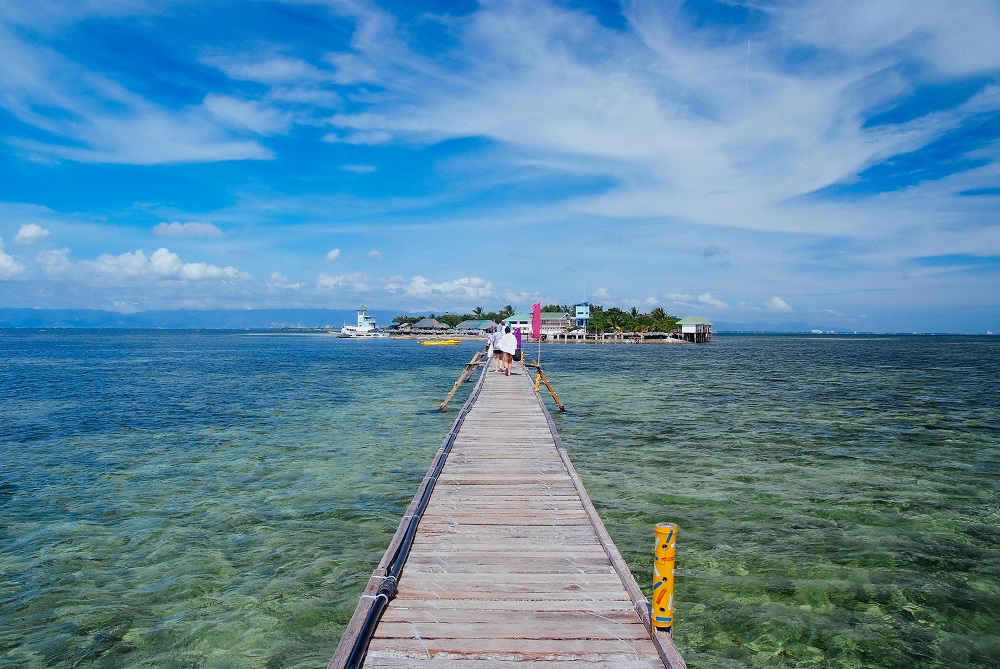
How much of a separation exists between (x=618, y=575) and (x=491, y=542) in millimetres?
1619

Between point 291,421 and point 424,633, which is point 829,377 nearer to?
point 291,421

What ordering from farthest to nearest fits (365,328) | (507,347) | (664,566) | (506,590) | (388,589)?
(365,328)
(507,347)
(506,590)
(388,589)
(664,566)

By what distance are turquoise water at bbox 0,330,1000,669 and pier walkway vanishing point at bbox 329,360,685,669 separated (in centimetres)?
165

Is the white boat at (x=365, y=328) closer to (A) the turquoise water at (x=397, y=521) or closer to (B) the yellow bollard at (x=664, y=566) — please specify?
(A) the turquoise water at (x=397, y=521)

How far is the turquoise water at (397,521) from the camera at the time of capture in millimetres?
6750

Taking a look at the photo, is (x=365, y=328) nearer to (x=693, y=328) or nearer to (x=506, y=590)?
(x=693, y=328)

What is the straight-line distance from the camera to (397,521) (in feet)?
34.8

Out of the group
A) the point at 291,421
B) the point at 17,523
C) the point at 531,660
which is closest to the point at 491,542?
the point at 531,660

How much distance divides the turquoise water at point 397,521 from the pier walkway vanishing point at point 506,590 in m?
1.65

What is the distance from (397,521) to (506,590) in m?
5.60

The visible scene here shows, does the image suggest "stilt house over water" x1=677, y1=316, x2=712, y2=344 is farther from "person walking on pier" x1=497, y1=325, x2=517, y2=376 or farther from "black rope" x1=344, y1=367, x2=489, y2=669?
"black rope" x1=344, y1=367, x2=489, y2=669

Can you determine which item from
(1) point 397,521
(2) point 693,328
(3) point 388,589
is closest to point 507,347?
(1) point 397,521

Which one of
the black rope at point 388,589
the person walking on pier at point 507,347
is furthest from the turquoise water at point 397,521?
the person walking on pier at point 507,347

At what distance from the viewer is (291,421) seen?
21.8 meters
